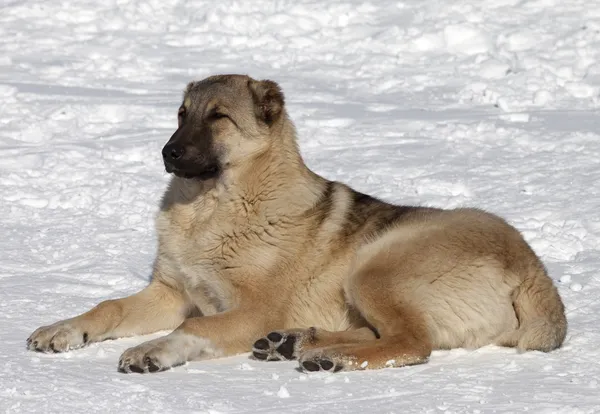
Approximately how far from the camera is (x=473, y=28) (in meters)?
13.9

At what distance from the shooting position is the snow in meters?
5.02

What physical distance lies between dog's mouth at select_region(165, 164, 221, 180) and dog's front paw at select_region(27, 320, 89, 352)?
108 cm

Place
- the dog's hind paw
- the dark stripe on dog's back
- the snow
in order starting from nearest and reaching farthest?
the snow < the dog's hind paw < the dark stripe on dog's back

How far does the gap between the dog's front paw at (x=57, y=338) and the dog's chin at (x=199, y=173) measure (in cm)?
109

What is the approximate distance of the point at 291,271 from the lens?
611 cm

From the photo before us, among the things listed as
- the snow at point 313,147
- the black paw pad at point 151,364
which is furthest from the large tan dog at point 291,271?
the snow at point 313,147

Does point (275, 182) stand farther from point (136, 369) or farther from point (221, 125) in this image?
point (136, 369)

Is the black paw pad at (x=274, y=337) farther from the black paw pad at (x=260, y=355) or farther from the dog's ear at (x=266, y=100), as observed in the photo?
the dog's ear at (x=266, y=100)

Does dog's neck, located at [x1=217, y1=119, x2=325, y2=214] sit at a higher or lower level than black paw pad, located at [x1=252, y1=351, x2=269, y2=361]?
higher

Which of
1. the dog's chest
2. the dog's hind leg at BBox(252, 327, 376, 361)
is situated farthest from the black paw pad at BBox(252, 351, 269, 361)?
the dog's chest

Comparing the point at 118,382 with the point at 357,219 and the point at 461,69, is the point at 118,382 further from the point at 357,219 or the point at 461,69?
the point at 461,69

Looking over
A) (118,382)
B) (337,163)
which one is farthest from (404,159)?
(118,382)

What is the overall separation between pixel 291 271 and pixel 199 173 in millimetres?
820

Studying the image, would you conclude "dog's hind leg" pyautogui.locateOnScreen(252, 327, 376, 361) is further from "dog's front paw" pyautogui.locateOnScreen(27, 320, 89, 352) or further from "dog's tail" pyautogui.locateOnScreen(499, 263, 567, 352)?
"dog's front paw" pyautogui.locateOnScreen(27, 320, 89, 352)
